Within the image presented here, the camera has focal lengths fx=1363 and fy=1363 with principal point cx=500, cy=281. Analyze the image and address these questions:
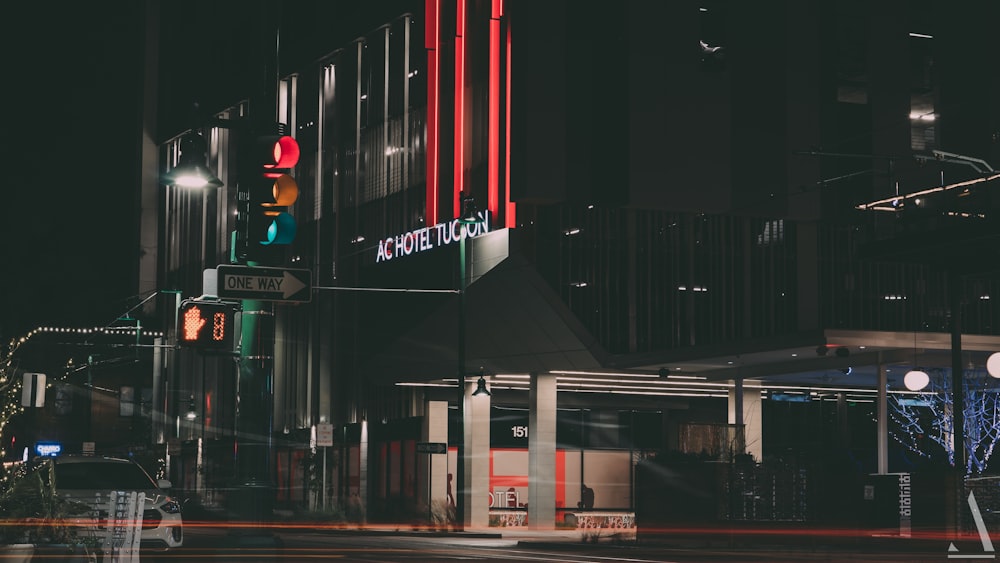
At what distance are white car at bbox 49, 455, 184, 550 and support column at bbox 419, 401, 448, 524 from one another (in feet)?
96.2

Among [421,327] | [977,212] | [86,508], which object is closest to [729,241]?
[421,327]

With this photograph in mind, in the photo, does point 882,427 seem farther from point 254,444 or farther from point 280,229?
point 254,444

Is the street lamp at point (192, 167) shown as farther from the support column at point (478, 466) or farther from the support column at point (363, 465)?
the support column at point (363, 465)

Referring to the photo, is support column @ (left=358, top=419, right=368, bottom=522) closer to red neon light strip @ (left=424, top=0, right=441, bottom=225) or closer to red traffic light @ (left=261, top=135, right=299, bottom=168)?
red neon light strip @ (left=424, top=0, right=441, bottom=225)

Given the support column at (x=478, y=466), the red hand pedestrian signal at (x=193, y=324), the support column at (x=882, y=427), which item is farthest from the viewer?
the support column at (x=478, y=466)

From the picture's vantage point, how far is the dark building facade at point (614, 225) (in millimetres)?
42062

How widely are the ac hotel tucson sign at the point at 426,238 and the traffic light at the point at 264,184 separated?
Answer: 28450mm

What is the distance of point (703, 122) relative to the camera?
46.1 metres

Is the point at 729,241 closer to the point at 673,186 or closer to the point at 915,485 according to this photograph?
the point at 673,186

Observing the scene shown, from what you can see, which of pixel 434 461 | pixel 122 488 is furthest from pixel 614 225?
pixel 122 488

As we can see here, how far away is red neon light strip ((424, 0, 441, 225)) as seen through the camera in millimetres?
48156

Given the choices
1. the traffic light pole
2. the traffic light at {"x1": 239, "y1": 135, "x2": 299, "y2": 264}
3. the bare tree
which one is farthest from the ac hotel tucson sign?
the traffic light pole

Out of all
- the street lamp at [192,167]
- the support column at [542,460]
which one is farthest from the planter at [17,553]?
the support column at [542,460]

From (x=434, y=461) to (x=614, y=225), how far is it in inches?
532
